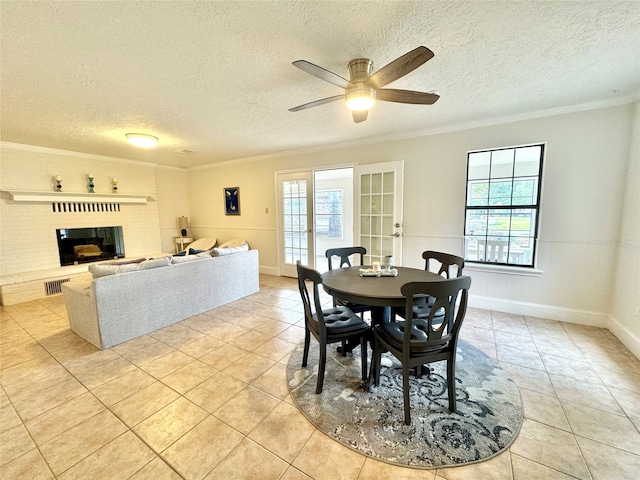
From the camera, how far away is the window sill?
329 cm

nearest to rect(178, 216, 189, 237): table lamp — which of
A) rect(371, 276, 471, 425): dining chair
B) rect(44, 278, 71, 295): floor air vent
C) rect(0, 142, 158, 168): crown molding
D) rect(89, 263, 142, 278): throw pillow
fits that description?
rect(0, 142, 158, 168): crown molding

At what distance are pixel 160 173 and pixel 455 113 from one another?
6241 millimetres

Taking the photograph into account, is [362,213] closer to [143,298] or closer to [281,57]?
[281,57]

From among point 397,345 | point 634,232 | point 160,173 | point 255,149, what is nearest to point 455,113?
point 634,232

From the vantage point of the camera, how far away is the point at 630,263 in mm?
2654

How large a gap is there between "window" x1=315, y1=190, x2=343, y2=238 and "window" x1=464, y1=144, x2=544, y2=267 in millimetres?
4018

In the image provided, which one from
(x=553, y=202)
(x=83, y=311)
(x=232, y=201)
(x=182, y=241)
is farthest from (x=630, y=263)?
(x=182, y=241)

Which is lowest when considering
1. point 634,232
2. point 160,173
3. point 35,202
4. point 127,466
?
point 127,466

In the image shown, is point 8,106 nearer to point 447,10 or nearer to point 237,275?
point 237,275

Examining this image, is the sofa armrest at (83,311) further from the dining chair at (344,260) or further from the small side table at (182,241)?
the small side table at (182,241)

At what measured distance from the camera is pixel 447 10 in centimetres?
154

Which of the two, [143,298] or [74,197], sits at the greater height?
[74,197]

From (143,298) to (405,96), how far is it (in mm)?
3267

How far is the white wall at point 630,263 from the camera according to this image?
2.54m
